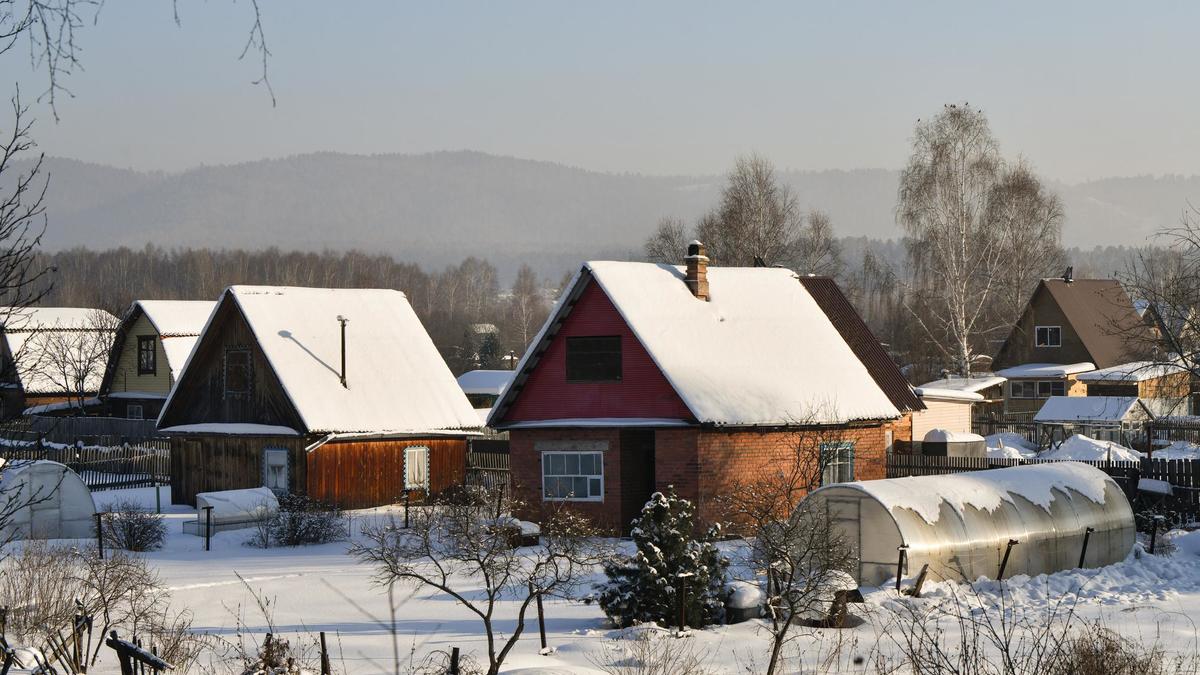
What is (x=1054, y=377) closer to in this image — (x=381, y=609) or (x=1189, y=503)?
(x=1189, y=503)

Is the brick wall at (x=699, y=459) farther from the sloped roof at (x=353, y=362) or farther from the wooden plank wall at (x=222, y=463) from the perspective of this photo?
the wooden plank wall at (x=222, y=463)

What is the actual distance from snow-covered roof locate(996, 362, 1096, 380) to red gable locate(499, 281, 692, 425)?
136 feet

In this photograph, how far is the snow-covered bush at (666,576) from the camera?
1797 cm

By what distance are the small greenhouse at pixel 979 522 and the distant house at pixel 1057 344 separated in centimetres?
4266

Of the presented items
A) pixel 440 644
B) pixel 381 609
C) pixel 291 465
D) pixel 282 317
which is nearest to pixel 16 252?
pixel 440 644

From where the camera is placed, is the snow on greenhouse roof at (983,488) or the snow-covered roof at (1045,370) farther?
the snow-covered roof at (1045,370)

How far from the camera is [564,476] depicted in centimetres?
2992

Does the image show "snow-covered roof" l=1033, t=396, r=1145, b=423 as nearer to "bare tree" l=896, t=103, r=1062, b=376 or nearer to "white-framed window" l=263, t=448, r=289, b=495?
"bare tree" l=896, t=103, r=1062, b=376

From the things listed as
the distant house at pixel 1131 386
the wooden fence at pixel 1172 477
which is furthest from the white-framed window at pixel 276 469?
the distant house at pixel 1131 386

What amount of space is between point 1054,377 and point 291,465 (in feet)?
144

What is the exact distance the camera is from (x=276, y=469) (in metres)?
34.4

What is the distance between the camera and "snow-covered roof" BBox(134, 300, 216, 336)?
5266cm

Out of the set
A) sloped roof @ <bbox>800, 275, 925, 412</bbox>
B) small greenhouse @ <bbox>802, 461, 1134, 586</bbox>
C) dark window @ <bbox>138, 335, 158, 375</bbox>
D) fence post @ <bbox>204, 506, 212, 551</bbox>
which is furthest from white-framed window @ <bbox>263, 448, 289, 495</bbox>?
dark window @ <bbox>138, 335, 158, 375</bbox>

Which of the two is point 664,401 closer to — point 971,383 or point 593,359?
point 593,359
